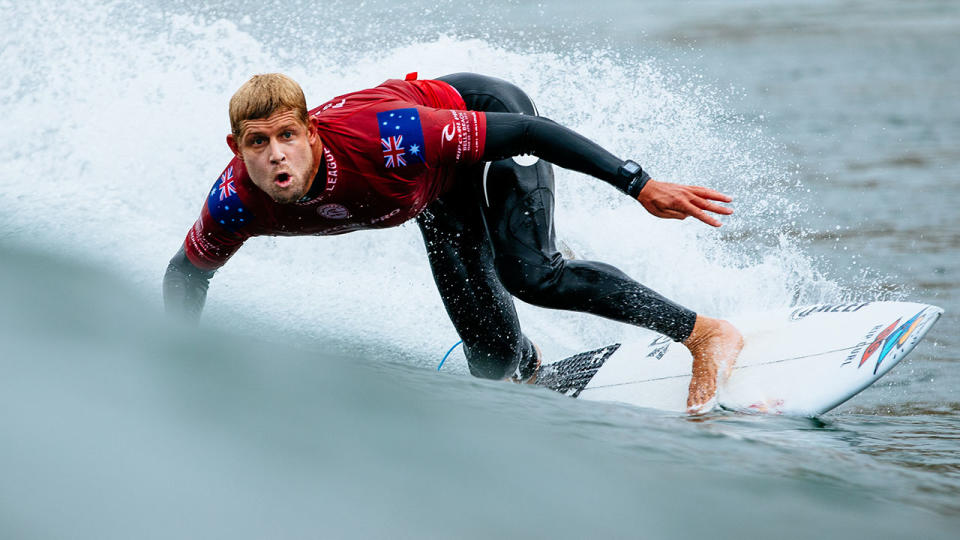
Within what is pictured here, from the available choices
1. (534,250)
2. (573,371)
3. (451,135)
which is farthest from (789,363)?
(451,135)

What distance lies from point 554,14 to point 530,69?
6.41 metres

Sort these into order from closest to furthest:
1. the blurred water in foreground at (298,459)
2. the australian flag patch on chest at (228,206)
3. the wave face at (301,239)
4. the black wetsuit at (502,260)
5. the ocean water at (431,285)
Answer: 1. the blurred water in foreground at (298,459)
2. the ocean water at (431,285)
3. the australian flag patch on chest at (228,206)
4. the black wetsuit at (502,260)
5. the wave face at (301,239)

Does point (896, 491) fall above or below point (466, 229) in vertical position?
below

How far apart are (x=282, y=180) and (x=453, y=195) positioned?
33.6 inches

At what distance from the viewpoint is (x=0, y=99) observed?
6777 mm

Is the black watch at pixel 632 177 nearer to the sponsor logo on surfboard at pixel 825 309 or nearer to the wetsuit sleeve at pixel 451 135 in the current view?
the wetsuit sleeve at pixel 451 135

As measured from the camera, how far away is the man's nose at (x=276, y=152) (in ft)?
10.1

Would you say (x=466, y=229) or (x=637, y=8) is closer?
(x=466, y=229)

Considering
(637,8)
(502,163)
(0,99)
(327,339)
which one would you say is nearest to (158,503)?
(502,163)

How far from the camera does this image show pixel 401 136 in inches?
128

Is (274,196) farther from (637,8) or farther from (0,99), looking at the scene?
(637,8)

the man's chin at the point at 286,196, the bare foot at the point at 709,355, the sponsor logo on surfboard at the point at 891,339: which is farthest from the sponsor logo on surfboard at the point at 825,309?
the man's chin at the point at 286,196

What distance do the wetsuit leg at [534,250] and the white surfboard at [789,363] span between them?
15.3 inches

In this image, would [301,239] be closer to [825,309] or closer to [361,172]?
[361,172]
